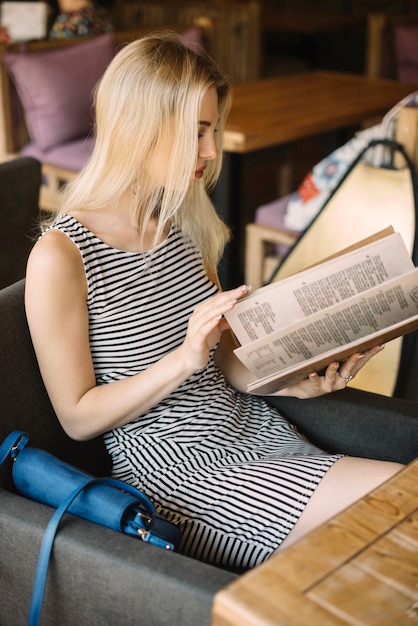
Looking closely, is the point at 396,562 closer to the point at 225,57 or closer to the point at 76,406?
the point at 76,406

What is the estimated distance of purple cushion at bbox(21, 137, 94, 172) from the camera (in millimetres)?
3545

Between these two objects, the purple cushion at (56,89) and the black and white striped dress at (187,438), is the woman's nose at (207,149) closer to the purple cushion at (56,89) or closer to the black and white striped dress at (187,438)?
the black and white striped dress at (187,438)

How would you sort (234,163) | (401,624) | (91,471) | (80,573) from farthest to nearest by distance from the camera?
(234,163)
(91,471)
(80,573)
(401,624)

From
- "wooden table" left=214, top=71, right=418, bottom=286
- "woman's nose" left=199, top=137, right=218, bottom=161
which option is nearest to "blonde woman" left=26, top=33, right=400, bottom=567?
"woman's nose" left=199, top=137, right=218, bottom=161

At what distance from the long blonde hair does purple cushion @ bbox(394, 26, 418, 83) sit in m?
3.76

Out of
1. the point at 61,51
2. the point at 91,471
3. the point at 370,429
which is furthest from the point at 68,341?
the point at 61,51

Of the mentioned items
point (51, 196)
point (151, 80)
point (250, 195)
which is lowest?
point (250, 195)

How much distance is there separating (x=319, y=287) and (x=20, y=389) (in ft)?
1.57

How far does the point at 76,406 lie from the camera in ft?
4.33

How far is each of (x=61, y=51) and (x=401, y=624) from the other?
3.27 metres

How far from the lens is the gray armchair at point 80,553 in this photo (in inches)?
40.0

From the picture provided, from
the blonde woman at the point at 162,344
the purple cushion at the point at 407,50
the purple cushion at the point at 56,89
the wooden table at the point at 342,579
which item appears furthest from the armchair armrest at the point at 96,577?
A: the purple cushion at the point at 407,50

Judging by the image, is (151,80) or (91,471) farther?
(91,471)

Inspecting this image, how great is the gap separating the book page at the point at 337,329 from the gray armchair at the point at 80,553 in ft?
0.82
